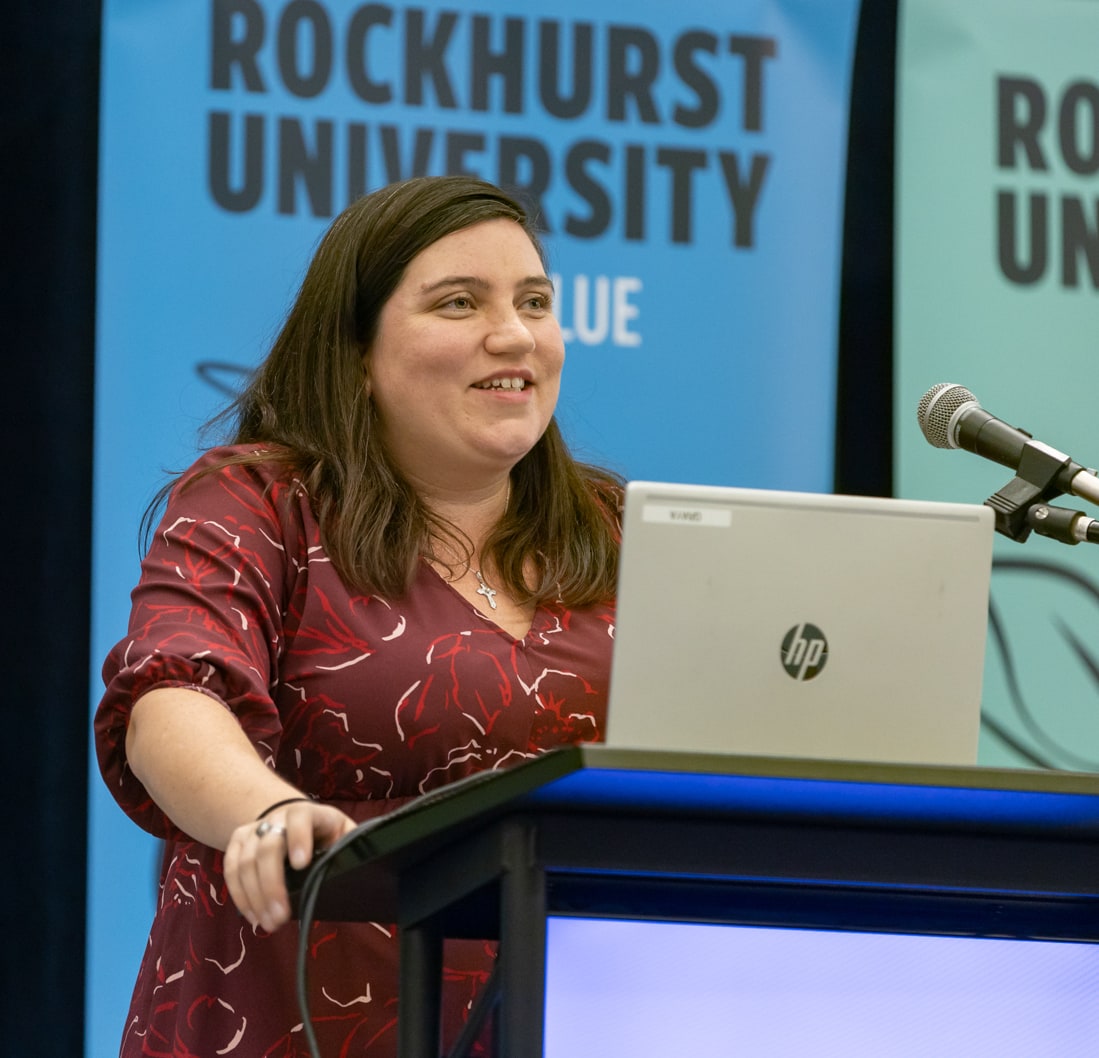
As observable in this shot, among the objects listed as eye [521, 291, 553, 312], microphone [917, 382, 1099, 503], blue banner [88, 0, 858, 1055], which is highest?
blue banner [88, 0, 858, 1055]

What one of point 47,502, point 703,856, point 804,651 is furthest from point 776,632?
point 47,502

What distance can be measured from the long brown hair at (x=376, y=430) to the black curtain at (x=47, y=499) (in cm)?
66

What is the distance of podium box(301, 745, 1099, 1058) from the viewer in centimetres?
102

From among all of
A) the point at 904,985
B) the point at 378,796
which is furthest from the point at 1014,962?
the point at 378,796

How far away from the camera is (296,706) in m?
1.64

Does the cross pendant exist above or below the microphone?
below

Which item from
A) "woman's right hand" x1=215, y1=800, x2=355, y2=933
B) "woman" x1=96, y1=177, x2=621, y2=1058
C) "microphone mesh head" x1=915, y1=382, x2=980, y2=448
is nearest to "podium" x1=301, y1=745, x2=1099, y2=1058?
"woman's right hand" x1=215, y1=800, x2=355, y2=933

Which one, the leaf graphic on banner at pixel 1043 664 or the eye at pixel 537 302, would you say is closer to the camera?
the eye at pixel 537 302

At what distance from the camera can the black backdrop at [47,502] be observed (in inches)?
97.9

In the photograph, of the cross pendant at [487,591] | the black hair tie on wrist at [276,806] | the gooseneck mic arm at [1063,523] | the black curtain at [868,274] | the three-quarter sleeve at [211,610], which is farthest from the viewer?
the black curtain at [868,274]

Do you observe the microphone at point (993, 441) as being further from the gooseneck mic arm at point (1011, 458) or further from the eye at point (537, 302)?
the eye at point (537, 302)

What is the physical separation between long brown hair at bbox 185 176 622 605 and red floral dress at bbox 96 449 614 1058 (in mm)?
67

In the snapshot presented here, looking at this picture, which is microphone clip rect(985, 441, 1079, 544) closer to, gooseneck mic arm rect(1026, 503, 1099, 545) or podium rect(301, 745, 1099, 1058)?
gooseneck mic arm rect(1026, 503, 1099, 545)

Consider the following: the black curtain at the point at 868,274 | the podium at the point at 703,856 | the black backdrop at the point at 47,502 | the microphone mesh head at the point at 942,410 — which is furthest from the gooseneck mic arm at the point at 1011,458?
the black backdrop at the point at 47,502
